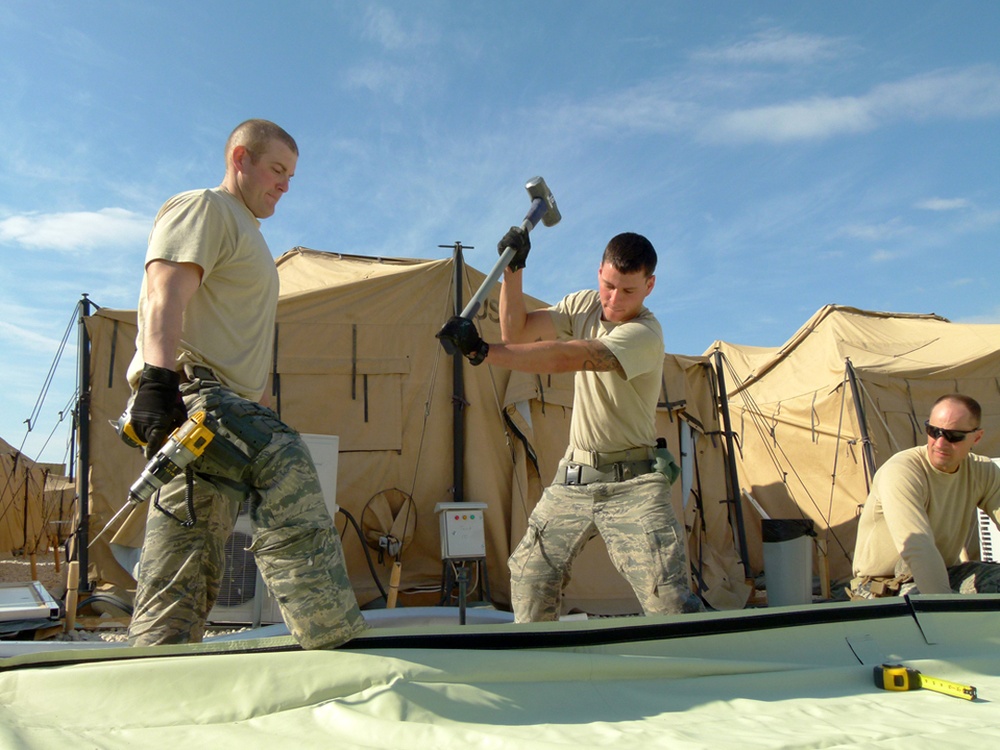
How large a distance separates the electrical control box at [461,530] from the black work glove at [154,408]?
3.71 meters

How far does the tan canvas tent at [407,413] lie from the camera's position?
5773 mm

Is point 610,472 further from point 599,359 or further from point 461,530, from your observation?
point 461,530

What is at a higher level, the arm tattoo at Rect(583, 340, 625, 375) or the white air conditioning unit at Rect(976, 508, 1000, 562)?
the arm tattoo at Rect(583, 340, 625, 375)

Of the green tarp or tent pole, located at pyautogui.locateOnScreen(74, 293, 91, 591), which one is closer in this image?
the green tarp

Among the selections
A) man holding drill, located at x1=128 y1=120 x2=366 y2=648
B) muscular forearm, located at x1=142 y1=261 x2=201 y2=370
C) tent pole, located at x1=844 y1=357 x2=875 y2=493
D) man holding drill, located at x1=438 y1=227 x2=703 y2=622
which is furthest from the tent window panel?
tent pole, located at x1=844 y1=357 x2=875 y2=493

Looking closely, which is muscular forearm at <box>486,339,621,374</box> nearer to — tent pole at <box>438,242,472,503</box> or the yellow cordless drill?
the yellow cordless drill

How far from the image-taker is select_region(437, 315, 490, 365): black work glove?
225cm

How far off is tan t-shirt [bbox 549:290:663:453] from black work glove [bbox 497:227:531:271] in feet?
1.36

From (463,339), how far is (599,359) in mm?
569

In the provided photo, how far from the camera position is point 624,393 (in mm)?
2807

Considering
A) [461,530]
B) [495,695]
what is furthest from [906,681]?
[461,530]

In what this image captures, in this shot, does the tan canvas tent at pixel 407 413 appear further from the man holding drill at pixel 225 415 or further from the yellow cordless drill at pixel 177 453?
the yellow cordless drill at pixel 177 453

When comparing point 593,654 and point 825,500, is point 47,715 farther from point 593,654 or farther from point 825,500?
point 825,500

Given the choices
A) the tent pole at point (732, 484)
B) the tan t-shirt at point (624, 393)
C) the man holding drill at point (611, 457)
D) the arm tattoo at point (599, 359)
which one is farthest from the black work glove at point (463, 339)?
the tent pole at point (732, 484)
